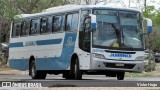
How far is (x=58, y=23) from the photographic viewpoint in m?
27.6

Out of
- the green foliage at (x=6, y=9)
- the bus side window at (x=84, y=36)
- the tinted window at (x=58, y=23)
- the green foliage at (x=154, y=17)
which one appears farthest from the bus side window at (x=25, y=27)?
the green foliage at (x=154, y=17)

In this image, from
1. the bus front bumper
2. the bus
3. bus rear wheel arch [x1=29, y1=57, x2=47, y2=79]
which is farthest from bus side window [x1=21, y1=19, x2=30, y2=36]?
the bus front bumper

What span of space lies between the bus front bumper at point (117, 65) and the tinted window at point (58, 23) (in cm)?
363

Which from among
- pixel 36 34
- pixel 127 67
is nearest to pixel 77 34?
pixel 127 67

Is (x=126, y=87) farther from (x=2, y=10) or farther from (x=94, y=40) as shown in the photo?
(x=2, y=10)

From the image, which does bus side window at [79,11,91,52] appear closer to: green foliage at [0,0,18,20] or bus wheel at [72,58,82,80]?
bus wheel at [72,58,82,80]

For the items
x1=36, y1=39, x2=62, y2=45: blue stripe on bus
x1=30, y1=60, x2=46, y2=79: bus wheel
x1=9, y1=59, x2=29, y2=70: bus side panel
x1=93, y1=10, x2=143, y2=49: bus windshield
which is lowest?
x1=30, y1=60, x2=46, y2=79: bus wheel

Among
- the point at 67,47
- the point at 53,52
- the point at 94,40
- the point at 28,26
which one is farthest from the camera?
the point at 28,26

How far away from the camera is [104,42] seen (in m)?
24.4

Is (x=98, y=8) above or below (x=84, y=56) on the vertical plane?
above

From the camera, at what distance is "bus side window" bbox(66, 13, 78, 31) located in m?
25.8

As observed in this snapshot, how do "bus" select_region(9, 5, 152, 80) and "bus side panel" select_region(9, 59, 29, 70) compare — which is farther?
"bus side panel" select_region(9, 59, 29, 70)

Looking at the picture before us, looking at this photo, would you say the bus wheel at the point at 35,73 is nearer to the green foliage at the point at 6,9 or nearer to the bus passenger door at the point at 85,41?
the green foliage at the point at 6,9

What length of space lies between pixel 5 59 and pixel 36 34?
57.2ft
